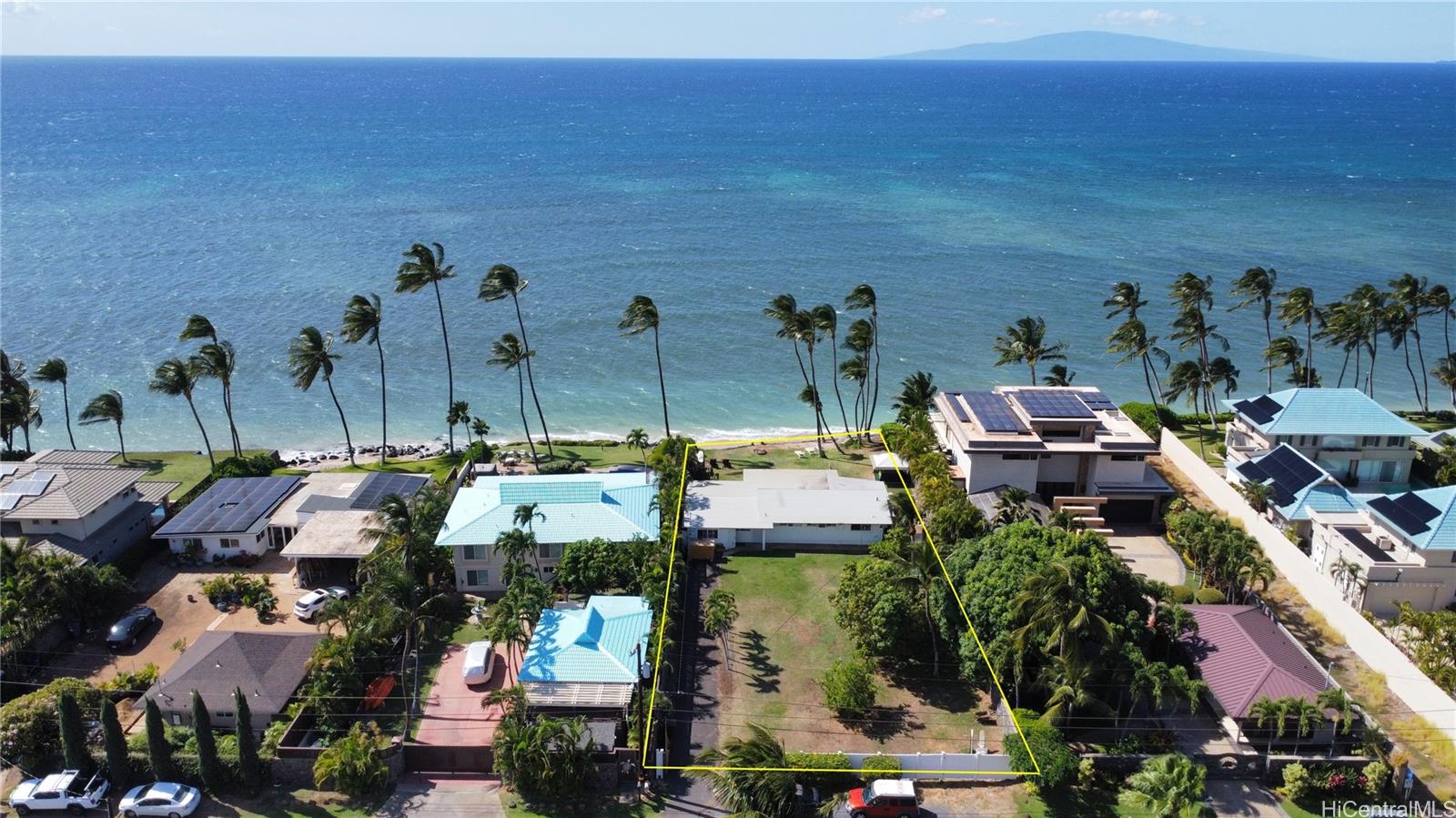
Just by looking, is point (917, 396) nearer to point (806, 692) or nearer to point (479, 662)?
point (806, 692)

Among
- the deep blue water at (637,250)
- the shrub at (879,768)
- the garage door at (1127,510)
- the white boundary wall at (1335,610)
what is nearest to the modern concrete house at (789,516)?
the garage door at (1127,510)

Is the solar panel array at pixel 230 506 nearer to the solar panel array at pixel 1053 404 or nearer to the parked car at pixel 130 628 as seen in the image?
the parked car at pixel 130 628

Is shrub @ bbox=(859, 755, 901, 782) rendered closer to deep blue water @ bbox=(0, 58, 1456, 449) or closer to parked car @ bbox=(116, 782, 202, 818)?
parked car @ bbox=(116, 782, 202, 818)

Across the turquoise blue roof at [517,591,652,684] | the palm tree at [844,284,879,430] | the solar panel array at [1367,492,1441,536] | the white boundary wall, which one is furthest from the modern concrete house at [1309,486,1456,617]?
the turquoise blue roof at [517,591,652,684]

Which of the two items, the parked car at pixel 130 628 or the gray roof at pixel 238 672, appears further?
the parked car at pixel 130 628

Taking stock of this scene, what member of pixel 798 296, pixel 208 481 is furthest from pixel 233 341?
pixel 798 296
